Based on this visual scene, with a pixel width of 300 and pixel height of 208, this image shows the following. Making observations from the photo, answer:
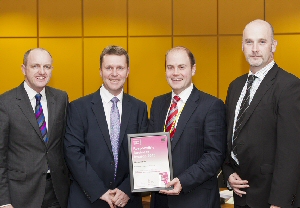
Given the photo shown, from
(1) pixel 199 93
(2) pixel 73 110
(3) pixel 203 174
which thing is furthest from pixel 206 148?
(2) pixel 73 110

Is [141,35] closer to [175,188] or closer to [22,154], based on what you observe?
[22,154]

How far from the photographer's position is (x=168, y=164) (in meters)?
2.33

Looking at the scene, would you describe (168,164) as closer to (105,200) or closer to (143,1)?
(105,200)

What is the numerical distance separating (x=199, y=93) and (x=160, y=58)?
3.72m

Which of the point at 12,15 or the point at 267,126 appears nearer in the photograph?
the point at 267,126

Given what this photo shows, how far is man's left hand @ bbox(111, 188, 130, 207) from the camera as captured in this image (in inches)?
93.9

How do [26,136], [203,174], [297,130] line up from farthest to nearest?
1. [26,136]
2. [203,174]
3. [297,130]

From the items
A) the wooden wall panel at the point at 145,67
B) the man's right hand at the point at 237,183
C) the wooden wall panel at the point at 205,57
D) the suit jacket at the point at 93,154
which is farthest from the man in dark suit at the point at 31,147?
the wooden wall panel at the point at 205,57

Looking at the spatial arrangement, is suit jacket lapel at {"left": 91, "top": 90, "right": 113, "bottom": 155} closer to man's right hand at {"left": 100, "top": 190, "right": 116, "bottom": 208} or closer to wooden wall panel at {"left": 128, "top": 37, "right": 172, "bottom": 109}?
man's right hand at {"left": 100, "top": 190, "right": 116, "bottom": 208}

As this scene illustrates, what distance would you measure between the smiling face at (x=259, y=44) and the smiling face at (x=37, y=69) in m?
1.35

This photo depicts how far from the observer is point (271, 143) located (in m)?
2.18

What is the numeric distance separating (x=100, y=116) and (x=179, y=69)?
60 centimetres

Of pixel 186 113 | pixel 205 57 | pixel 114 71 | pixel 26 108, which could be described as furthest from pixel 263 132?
pixel 205 57

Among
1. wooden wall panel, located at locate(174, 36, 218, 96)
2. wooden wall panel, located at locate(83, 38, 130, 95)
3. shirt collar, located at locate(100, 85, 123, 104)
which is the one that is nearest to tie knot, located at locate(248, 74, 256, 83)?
shirt collar, located at locate(100, 85, 123, 104)
